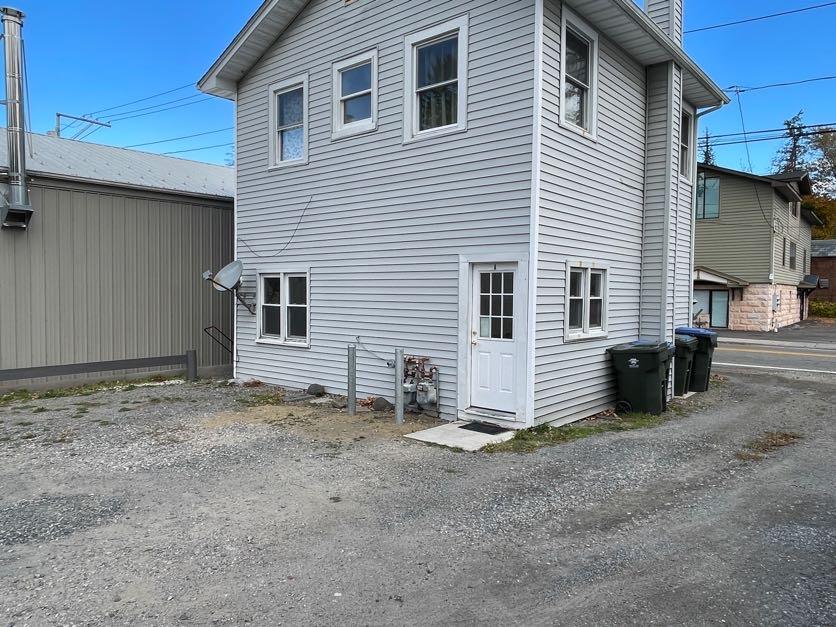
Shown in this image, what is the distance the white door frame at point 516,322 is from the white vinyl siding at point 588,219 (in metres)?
0.18

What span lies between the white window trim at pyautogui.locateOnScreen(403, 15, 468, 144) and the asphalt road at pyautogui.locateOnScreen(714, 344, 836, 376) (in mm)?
10262

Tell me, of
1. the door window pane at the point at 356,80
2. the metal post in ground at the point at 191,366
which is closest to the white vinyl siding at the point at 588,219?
the door window pane at the point at 356,80

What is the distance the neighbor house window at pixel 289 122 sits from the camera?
10328 millimetres

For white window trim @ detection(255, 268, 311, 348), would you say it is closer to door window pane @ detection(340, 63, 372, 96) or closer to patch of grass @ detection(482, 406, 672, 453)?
door window pane @ detection(340, 63, 372, 96)

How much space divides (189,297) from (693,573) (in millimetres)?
10923

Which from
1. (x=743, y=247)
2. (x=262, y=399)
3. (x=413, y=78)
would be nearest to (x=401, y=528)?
(x=262, y=399)

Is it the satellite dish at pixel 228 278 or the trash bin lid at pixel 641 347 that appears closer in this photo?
the trash bin lid at pixel 641 347

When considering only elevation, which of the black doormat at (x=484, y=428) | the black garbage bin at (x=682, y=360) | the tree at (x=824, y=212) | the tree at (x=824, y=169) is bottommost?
the black doormat at (x=484, y=428)

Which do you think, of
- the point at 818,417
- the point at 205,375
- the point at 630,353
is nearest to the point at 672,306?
the point at 630,353

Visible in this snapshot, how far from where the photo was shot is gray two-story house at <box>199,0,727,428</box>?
25.0 ft

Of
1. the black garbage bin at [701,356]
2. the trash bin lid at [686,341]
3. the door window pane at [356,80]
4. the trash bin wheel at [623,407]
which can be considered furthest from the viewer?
the black garbage bin at [701,356]

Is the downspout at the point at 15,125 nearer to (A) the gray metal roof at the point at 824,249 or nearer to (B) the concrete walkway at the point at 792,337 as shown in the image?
(B) the concrete walkway at the point at 792,337

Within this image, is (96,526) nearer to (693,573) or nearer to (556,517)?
(556,517)

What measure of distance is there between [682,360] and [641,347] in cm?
193
